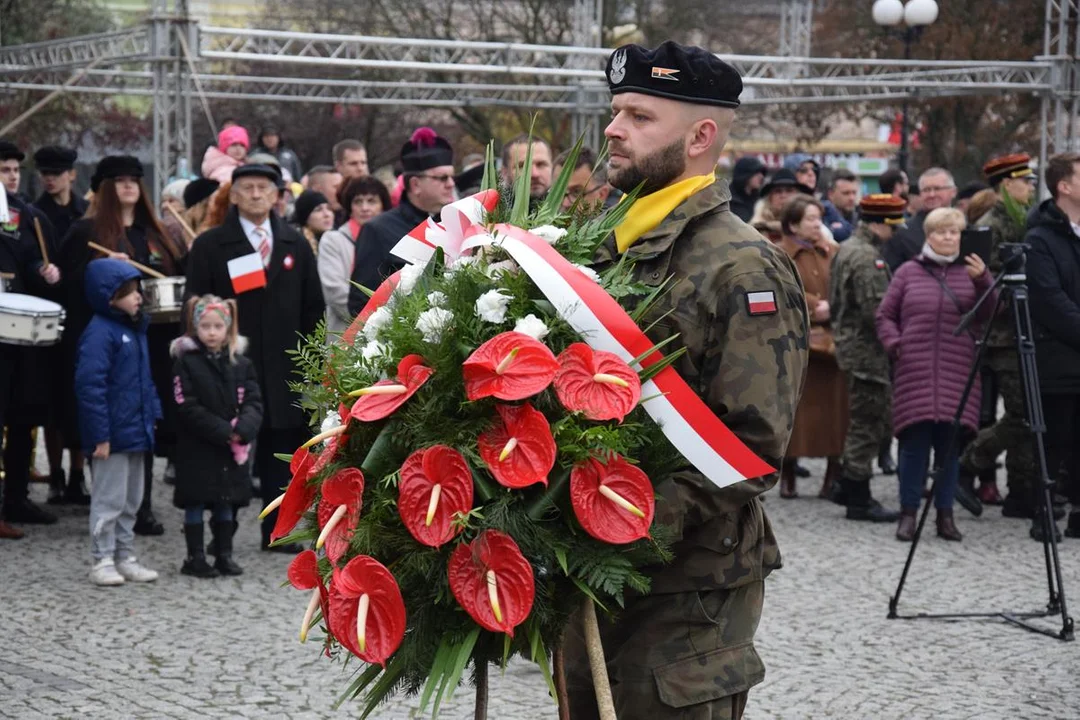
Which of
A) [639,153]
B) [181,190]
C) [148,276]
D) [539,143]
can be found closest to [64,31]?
[181,190]

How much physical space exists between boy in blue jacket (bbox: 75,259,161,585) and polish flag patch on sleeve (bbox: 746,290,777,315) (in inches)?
204

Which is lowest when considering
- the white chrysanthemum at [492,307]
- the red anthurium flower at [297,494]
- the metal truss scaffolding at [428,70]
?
the red anthurium flower at [297,494]

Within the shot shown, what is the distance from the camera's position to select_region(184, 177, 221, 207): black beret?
10.9m

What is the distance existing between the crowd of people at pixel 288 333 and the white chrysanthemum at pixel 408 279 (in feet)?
11.2

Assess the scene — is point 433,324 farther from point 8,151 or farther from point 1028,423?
point 8,151

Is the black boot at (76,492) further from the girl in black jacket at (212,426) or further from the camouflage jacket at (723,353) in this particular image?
the camouflage jacket at (723,353)

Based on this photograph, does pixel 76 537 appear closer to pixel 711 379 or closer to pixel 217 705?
pixel 217 705

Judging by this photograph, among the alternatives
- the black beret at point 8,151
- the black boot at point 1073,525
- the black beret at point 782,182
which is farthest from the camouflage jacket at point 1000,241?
the black beret at point 8,151

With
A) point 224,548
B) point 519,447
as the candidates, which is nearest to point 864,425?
point 224,548

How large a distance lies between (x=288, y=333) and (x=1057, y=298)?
450 centimetres

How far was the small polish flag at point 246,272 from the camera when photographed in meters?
8.40

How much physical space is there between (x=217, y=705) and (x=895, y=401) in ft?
16.6

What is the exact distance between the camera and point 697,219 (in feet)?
11.3

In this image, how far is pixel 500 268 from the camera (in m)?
3.18
